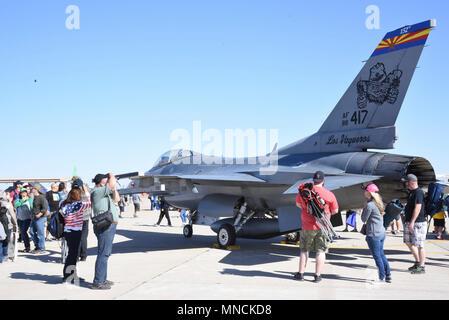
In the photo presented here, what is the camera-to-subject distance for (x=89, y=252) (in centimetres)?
1007

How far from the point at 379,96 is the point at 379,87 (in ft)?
0.67

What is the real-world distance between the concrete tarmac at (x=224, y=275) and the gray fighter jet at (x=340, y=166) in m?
0.94

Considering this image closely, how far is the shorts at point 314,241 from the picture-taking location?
6.45 m

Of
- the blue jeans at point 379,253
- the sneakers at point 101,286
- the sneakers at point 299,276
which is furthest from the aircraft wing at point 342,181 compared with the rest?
the sneakers at point 101,286

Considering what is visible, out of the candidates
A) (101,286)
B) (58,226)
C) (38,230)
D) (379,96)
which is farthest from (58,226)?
(379,96)

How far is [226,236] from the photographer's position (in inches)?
421

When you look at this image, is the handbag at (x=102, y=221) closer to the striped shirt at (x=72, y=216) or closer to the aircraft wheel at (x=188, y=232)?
the striped shirt at (x=72, y=216)

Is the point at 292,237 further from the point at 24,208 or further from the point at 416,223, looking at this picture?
the point at 24,208

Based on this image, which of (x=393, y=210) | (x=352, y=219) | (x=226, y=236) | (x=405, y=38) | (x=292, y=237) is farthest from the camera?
(x=352, y=219)

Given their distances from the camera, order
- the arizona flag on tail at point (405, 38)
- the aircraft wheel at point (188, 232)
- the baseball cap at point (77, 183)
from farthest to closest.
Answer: the aircraft wheel at point (188, 232) → the arizona flag on tail at point (405, 38) → the baseball cap at point (77, 183)

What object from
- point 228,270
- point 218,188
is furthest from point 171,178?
point 228,270
